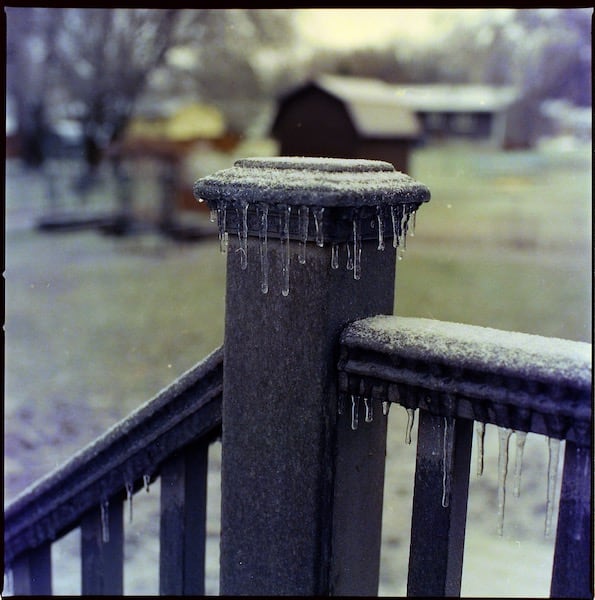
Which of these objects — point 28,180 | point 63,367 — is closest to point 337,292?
point 63,367

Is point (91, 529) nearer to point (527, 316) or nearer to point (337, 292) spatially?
point (337, 292)

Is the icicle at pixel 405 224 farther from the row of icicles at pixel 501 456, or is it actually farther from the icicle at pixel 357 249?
the row of icicles at pixel 501 456

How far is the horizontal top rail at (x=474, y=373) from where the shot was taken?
1.14 metres

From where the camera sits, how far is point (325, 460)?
4.70 ft

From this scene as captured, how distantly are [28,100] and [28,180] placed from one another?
6.53 feet

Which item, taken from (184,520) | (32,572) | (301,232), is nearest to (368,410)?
(301,232)

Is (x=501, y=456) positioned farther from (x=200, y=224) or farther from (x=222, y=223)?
(x=200, y=224)

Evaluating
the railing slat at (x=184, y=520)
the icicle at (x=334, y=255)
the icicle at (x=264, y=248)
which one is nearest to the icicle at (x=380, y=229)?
the icicle at (x=334, y=255)

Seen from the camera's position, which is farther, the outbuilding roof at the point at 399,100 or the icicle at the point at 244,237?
the outbuilding roof at the point at 399,100

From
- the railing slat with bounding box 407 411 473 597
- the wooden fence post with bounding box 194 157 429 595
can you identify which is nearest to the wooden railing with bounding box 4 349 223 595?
the wooden fence post with bounding box 194 157 429 595

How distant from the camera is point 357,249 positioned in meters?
1.39

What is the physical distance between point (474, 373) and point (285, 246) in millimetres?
440

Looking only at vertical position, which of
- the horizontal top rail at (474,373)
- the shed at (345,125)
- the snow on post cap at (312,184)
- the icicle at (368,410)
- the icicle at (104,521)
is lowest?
the icicle at (104,521)

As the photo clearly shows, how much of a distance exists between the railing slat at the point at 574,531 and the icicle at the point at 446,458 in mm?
197
